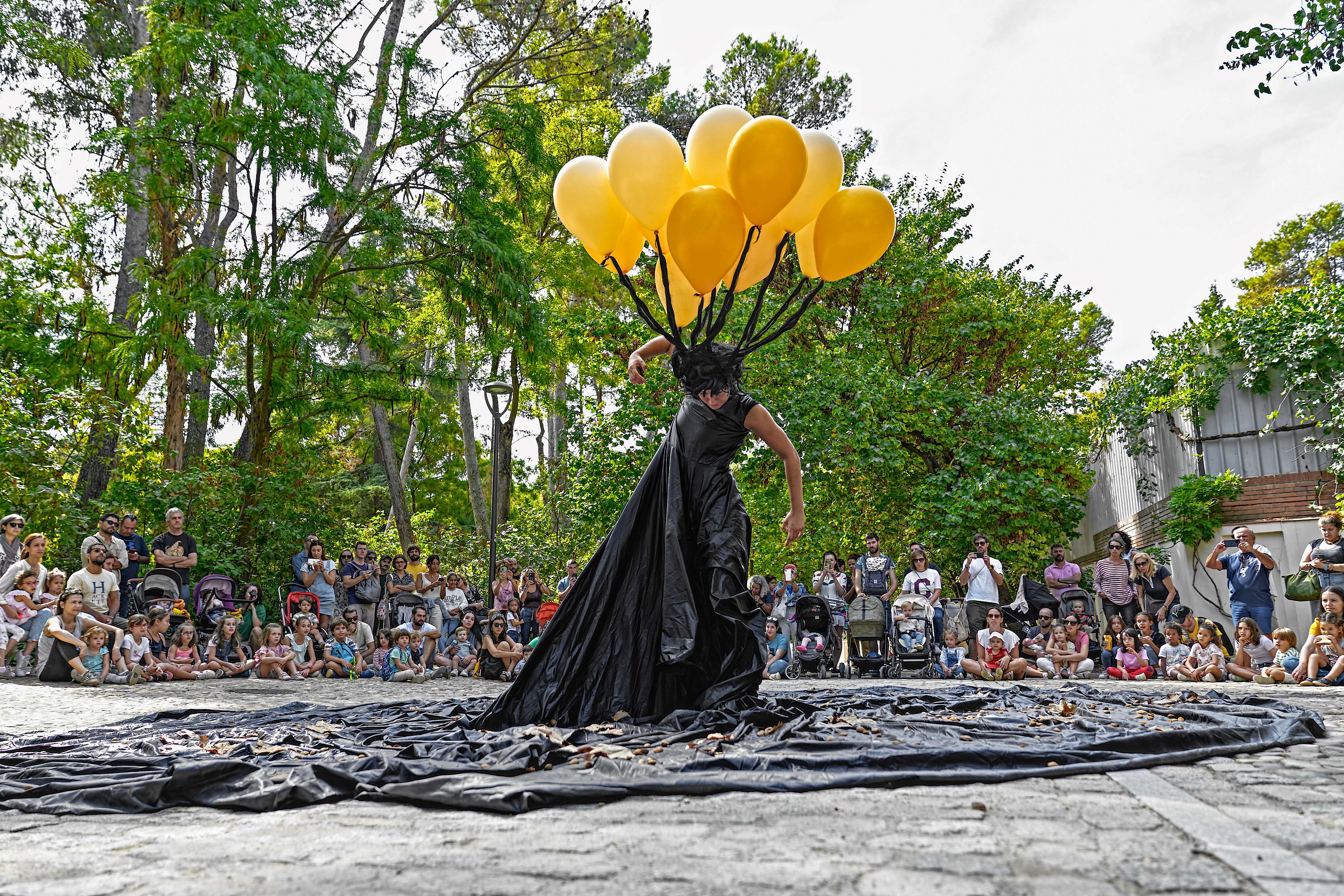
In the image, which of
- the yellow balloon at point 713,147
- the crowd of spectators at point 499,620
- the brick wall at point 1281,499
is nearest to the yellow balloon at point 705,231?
the yellow balloon at point 713,147

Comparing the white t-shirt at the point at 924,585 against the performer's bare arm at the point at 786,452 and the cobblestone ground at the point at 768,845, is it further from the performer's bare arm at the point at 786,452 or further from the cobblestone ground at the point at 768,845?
the cobblestone ground at the point at 768,845

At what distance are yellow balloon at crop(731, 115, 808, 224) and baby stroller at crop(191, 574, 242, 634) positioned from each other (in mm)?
9390

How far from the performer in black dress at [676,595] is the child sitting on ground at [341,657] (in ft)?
23.0

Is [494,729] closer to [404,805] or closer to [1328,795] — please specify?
[404,805]

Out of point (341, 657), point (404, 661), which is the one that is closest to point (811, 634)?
point (404, 661)

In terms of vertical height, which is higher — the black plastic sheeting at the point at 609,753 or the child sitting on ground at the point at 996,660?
the black plastic sheeting at the point at 609,753

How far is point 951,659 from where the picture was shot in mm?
10406

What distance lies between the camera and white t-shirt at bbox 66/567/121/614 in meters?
9.24

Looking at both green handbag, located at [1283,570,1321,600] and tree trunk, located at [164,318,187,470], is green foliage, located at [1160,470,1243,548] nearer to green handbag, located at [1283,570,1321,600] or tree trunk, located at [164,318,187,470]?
green handbag, located at [1283,570,1321,600]

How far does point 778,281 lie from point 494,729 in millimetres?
14913

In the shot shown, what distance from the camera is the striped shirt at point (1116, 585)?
10.8 metres

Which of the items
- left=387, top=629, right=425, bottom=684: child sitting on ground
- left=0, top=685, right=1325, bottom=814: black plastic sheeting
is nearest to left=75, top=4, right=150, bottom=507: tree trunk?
left=387, top=629, right=425, bottom=684: child sitting on ground

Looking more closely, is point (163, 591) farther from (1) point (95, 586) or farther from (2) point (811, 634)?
(2) point (811, 634)

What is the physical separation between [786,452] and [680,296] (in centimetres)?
117
